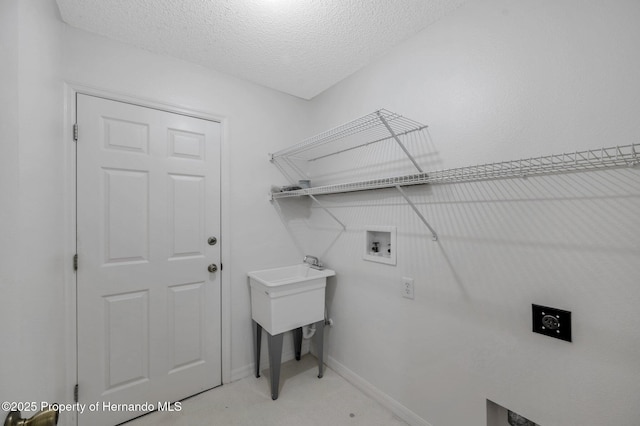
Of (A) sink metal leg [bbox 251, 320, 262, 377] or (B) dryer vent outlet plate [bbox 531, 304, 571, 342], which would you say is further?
(A) sink metal leg [bbox 251, 320, 262, 377]

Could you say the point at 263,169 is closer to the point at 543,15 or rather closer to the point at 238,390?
the point at 238,390

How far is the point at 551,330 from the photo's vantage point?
106 centimetres

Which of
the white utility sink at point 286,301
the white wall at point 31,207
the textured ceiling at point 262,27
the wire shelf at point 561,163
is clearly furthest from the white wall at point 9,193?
the wire shelf at point 561,163

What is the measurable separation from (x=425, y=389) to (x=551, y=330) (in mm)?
785

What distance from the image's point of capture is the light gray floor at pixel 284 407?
160cm

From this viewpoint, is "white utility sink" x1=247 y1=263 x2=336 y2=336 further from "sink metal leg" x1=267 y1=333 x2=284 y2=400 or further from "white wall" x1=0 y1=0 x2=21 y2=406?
"white wall" x1=0 y1=0 x2=21 y2=406

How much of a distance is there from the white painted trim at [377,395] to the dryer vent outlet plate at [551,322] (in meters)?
0.89

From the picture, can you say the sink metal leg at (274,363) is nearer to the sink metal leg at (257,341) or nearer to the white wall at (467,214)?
the sink metal leg at (257,341)

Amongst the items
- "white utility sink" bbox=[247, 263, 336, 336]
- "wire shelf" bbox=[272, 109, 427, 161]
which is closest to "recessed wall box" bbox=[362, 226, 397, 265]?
"white utility sink" bbox=[247, 263, 336, 336]

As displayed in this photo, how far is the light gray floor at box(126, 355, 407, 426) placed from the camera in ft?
5.24

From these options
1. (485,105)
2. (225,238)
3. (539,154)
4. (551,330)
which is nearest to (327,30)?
(485,105)

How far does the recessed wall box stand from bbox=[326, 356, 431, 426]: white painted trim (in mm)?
887

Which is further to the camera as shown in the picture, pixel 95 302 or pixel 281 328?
pixel 281 328

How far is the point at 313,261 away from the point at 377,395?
3.50 ft
